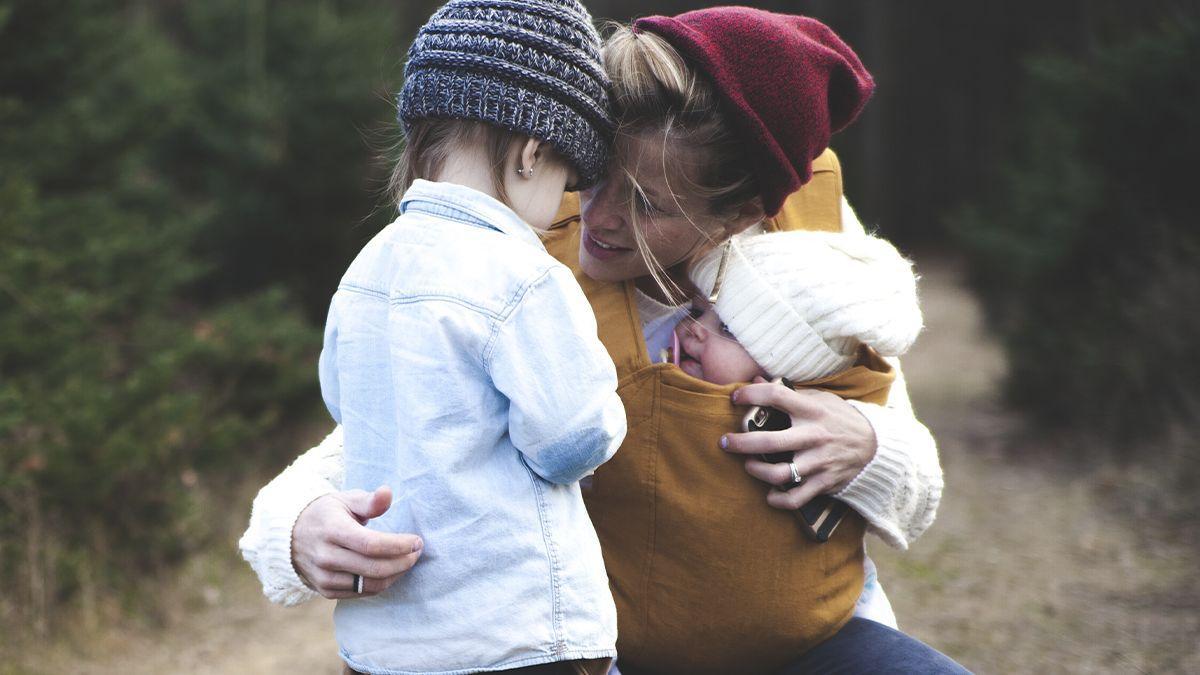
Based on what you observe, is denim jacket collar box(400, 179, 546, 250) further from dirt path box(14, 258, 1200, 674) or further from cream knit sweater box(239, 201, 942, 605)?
dirt path box(14, 258, 1200, 674)

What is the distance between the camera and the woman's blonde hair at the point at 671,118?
1.62m

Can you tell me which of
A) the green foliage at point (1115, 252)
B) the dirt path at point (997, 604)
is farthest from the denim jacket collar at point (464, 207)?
the green foliage at point (1115, 252)

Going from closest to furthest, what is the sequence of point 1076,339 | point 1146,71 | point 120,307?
1. point 120,307
2. point 1146,71
3. point 1076,339

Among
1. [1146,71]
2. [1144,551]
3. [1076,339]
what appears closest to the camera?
[1144,551]

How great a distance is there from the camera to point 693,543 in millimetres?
1688

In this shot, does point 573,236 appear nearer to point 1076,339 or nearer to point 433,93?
point 433,93

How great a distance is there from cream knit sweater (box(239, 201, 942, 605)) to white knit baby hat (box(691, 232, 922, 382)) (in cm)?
12

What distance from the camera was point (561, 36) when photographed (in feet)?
Answer: 4.99

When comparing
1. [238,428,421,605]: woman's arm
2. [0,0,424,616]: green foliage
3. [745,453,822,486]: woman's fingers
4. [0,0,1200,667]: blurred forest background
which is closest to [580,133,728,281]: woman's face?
[745,453,822,486]: woman's fingers

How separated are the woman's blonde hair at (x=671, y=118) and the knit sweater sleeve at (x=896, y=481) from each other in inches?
16.7

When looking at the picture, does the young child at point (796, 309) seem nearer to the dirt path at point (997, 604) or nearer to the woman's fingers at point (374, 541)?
the woman's fingers at point (374, 541)

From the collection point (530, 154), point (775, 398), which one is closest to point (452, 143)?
point (530, 154)

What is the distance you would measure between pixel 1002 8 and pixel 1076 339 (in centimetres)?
1075

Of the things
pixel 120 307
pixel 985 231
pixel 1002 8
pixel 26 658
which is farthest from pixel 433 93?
pixel 1002 8
